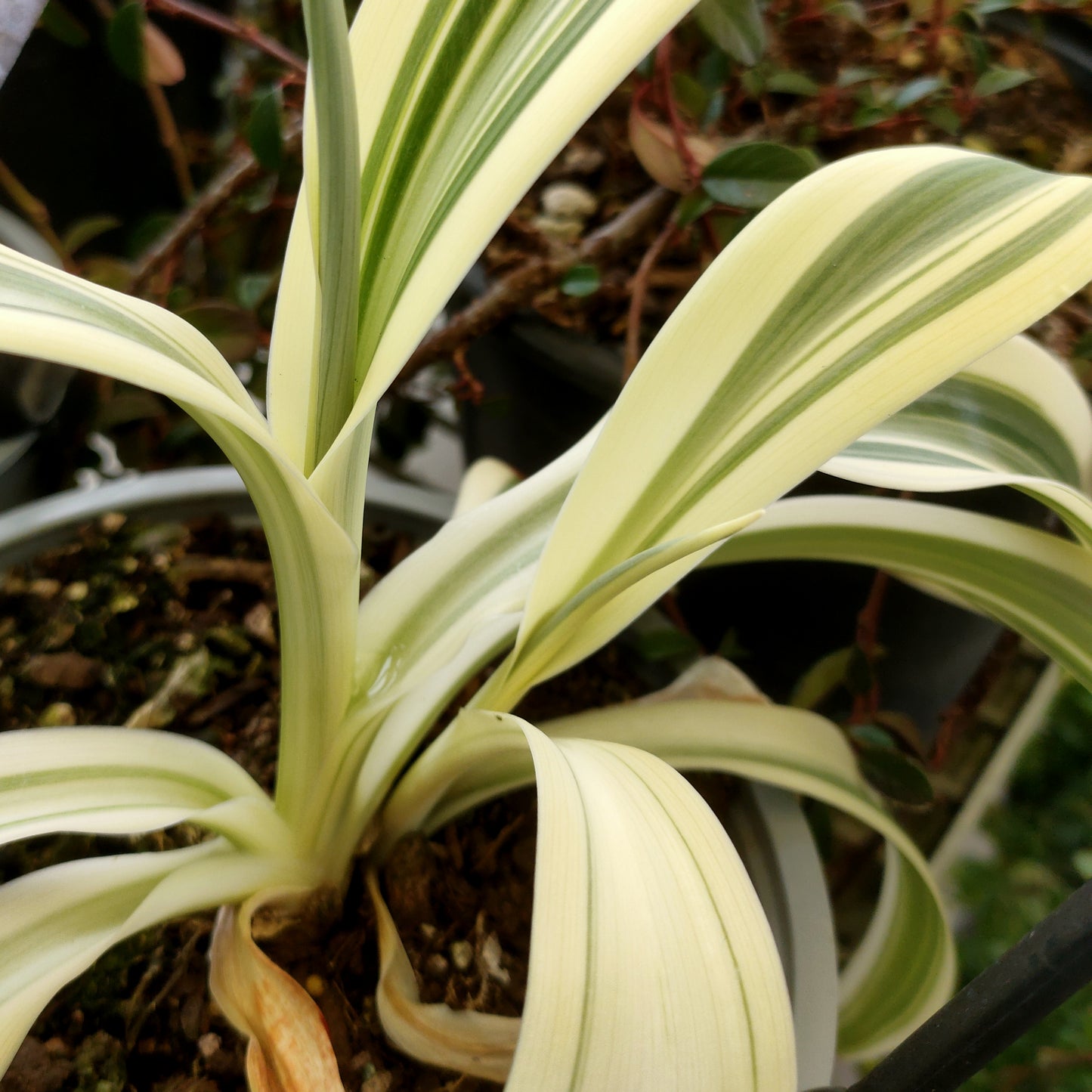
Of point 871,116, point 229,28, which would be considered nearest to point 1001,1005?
point 871,116

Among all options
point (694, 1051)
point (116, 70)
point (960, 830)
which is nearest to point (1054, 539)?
point (694, 1051)

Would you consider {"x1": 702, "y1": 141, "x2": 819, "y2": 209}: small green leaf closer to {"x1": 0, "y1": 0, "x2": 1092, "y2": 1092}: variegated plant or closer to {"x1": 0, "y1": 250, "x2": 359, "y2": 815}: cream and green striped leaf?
{"x1": 0, "y1": 0, "x2": 1092, "y2": 1092}: variegated plant

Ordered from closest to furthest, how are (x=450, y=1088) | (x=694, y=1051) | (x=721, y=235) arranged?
(x=694, y=1051) → (x=450, y=1088) → (x=721, y=235)

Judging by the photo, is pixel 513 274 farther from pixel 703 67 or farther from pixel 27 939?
pixel 27 939

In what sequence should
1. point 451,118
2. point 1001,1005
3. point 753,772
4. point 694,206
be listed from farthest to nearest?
point 694,206
point 753,772
point 451,118
point 1001,1005

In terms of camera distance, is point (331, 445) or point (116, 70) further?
point (116, 70)

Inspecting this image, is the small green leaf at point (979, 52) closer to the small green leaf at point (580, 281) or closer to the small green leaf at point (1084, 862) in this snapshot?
the small green leaf at point (580, 281)

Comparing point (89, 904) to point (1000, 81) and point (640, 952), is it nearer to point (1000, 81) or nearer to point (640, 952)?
point (640, 952)
